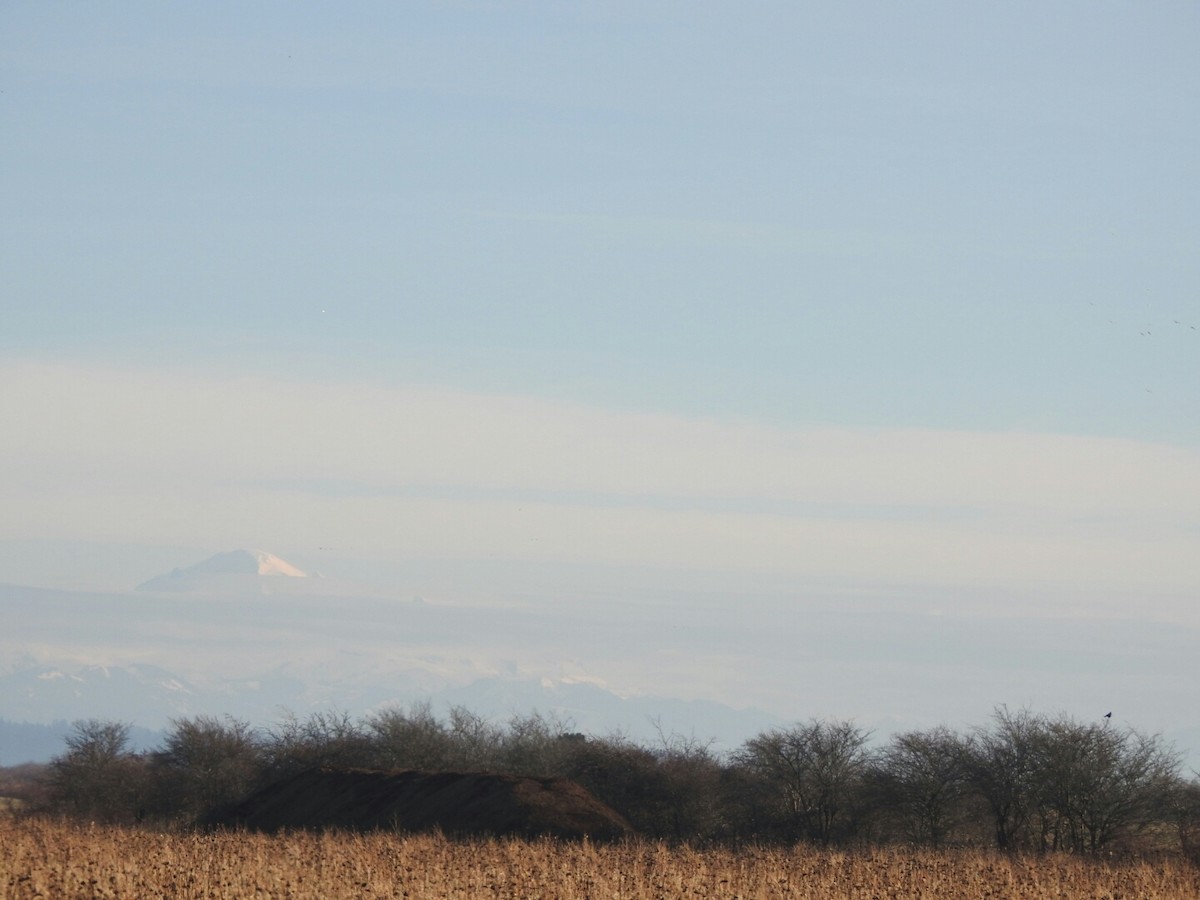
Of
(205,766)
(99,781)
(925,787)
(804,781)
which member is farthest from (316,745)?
(925,787)

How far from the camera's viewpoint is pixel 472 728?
94.6 meters

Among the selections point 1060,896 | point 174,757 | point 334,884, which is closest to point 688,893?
point 334,884

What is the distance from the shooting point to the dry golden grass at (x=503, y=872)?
30.1 meters

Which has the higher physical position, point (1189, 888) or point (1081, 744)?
point (1081, 744)

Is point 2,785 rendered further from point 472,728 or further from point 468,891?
point 468,891

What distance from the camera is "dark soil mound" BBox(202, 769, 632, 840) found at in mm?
52156

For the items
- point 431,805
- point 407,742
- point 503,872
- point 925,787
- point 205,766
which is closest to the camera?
point 503,872

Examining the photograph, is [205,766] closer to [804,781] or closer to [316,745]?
[316,745]

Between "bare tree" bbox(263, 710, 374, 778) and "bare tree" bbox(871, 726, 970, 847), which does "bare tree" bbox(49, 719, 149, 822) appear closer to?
"bare tree" bbox(263, 710, 374, 778)

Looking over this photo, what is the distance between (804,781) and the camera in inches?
2712

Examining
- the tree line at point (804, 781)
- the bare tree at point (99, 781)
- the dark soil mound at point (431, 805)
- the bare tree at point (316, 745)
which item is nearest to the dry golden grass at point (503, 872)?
the dark soil mound at point (431, 805)

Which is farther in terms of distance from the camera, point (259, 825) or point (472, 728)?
point (472, 728)

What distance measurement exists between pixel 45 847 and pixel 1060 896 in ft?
87.3

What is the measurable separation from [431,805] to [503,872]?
22.7m
